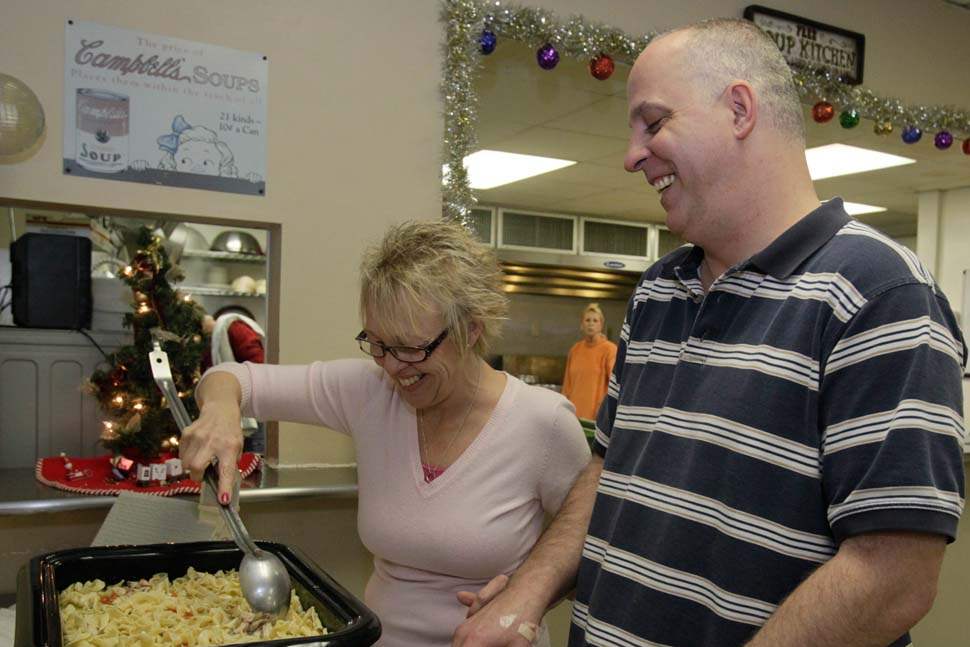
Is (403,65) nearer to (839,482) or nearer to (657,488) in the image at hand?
(657,488)

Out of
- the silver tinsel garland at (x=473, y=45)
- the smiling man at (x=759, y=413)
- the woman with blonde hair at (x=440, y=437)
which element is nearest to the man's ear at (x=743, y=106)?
the smiling man at (x=759, y=413)

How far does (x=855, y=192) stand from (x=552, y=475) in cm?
621

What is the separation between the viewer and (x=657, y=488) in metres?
1.11

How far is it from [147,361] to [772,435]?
70.4 inches

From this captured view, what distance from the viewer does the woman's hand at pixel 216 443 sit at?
128 cm

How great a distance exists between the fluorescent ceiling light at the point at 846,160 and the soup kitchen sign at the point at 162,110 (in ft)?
12.6

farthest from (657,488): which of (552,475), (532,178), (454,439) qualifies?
(532,178)

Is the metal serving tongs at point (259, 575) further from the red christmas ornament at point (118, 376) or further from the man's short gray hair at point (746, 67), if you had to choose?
the red christmas ornament at point (118, 376)

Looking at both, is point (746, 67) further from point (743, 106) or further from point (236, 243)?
point (236, 243)

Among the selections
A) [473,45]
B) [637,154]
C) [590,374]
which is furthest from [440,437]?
[590,374]

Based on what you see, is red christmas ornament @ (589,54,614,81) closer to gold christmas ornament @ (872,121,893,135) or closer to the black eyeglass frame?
gold christmas ornament @ (872,121,893,135)

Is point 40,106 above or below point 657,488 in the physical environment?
above

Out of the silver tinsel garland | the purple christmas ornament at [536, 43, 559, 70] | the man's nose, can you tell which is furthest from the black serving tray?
the purple christmas ornament at [536, 43, 559, 70]

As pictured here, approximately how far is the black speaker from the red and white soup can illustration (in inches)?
11.5
